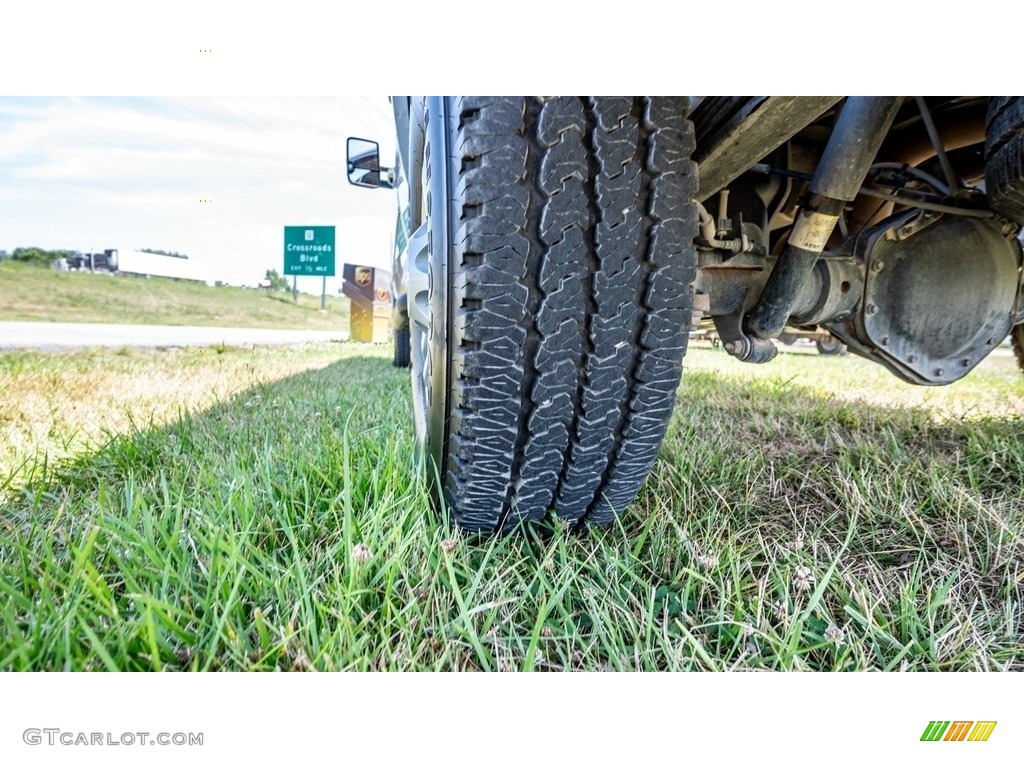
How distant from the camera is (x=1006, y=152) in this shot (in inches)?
22.6

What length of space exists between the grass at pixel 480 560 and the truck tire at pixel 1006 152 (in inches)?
19.5

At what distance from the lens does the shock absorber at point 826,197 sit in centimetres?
59

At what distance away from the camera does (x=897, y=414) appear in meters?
1.37

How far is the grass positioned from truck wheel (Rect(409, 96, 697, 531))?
15cm

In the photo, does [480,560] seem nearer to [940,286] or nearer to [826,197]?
[826,197]

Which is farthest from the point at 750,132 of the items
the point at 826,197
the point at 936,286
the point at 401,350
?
the point at 401,350
